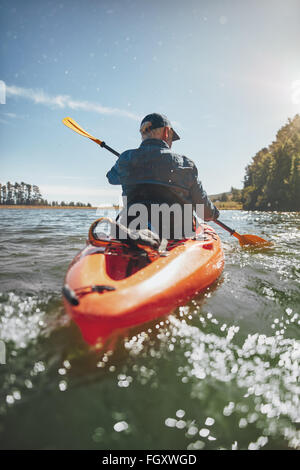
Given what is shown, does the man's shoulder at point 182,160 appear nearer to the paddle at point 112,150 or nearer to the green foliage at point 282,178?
the paddle at point 112,150

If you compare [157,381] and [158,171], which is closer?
[157,381]

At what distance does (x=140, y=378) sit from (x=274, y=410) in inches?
34.8

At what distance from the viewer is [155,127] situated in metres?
3.19

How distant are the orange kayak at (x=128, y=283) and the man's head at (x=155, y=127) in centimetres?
156

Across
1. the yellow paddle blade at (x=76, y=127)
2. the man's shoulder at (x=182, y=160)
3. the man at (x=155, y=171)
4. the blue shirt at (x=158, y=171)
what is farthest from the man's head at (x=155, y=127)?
the yellow paddle blade at (x=76, y=127)

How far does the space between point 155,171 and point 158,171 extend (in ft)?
0.13

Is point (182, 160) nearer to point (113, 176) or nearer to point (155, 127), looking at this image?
point (155, 127)

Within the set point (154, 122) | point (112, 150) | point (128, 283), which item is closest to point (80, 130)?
point (112, 150)

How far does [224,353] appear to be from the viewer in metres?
1.90

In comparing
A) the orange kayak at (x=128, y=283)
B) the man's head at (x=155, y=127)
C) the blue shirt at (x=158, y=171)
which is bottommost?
the orange kayak at (x=128, y=283)

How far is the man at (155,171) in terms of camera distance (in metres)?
2.88
